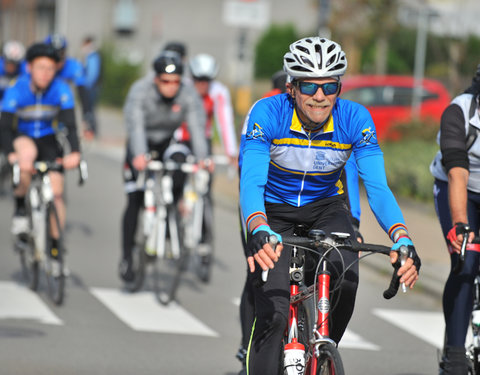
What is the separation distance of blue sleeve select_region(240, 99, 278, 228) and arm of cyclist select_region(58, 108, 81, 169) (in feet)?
12.8

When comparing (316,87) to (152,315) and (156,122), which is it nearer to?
(152,315)

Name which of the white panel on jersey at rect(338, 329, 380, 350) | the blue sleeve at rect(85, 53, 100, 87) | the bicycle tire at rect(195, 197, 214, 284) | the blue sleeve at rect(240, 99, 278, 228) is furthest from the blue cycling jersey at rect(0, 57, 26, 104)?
the blue sleeve at rect(240, 99, 278, 228)

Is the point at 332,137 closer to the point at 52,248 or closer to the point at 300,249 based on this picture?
the point at 300,249

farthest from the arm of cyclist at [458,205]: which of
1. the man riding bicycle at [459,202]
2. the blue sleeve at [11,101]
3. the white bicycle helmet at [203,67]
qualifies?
the white bicycle helmet at [203,67]

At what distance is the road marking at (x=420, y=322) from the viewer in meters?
8.23

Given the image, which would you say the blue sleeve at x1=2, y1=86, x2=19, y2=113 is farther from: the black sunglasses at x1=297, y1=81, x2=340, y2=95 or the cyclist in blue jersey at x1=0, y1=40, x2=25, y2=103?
the cyclist in blue jersey at x1=0, y1=40, x2=25, y2=103

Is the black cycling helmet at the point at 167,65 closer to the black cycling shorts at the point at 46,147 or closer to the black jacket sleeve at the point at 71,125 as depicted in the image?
the black jacket sleeve at the point at 71,125

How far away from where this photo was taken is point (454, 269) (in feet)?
18.8

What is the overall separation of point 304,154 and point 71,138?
14.1 ft

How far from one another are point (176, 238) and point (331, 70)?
4.35 m

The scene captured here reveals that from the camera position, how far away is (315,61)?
4773mm

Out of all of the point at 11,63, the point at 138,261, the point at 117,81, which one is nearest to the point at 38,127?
the point at 138,261

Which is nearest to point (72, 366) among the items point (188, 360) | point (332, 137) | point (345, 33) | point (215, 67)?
point (188, 360)

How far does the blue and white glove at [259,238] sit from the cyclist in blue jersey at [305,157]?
201 mm
